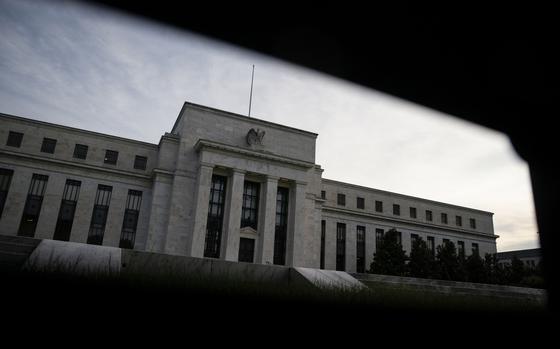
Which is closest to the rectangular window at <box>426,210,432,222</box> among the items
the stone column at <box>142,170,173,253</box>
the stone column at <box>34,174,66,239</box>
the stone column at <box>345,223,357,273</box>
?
the stone column at <box>345,223,357,273</box>

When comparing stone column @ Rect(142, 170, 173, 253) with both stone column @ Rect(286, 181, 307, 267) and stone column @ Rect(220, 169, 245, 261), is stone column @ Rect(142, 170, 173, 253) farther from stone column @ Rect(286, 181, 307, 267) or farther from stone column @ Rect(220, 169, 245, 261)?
stone column @ Rect(286, 181, 307, 267)

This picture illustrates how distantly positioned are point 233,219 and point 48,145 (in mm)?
17821

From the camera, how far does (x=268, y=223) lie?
110ft

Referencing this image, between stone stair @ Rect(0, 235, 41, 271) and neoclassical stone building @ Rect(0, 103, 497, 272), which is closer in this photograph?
stone stair @ Rect(0, 235, 41, 271)

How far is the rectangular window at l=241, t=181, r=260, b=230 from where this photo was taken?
34.5 meters

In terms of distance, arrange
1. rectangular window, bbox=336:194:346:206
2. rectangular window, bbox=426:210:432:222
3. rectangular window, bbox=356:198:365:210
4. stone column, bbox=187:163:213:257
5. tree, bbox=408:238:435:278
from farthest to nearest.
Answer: rectangular window, bbox=426:210:432:222
rectangular window, bbox=356:198:365:210
rectangular window, bbox=336:194:346:206
tree, bbox=408:238:435:278
stone column, bbox=187:163:213:257

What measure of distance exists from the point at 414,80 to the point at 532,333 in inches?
104

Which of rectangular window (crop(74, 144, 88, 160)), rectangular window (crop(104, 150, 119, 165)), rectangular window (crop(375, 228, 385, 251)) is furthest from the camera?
rectangular window (crop(375, 228, 385, 251))

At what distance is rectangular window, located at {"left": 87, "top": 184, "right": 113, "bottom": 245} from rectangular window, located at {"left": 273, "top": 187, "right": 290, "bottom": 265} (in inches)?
600

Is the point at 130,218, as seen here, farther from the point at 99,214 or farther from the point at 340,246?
the point at 340,246

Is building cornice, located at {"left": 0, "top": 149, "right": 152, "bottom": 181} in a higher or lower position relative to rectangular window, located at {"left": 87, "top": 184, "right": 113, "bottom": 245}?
higher

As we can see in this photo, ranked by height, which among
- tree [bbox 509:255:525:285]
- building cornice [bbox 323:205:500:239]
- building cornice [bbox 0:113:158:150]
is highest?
building cornice [bbox 0:113:158:150]

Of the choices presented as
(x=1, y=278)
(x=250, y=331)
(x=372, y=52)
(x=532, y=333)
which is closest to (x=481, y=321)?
(x=532, y=333)

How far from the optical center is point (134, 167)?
117 ft
